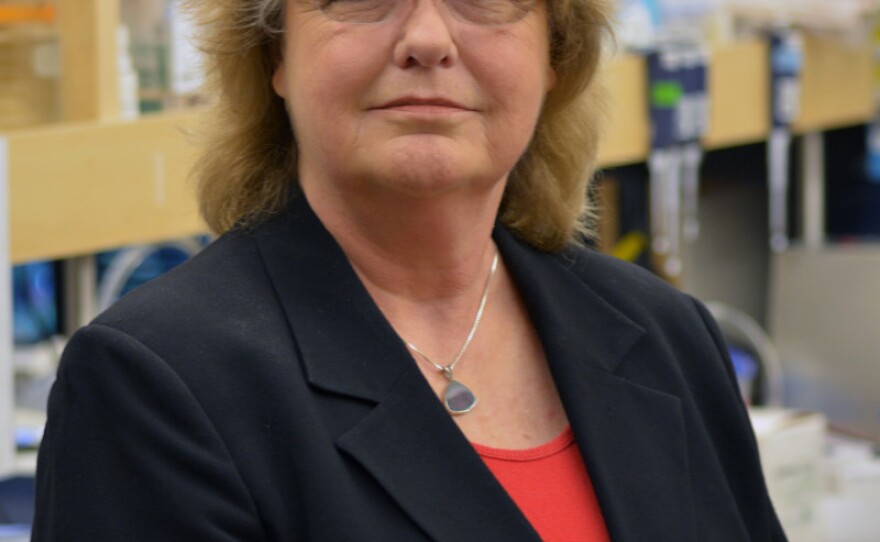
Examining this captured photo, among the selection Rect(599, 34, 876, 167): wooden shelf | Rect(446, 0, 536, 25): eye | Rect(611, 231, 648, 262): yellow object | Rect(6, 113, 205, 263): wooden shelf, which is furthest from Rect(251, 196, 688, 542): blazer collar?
Rect(611, 231, 648, 262): yellow object

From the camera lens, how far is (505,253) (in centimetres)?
143

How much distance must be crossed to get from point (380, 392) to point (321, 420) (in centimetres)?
7

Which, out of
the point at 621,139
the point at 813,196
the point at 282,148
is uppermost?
the point at 282,148

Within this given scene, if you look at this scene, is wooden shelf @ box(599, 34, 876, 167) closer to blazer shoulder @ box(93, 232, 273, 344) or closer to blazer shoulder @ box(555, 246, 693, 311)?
blazer shoulder @ box(555, 246, 693, 311)

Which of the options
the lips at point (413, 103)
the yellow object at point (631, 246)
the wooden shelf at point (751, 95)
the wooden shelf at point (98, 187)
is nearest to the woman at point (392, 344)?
the lips at point (413, 103)

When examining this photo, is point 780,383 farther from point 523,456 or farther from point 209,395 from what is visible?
point 209,395

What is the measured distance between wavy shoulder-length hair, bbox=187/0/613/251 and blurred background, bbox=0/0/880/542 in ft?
0.37

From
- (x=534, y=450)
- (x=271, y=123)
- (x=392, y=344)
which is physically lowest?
(x=534, y=450)

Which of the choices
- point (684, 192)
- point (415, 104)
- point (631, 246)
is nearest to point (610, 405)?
point (415, 104)

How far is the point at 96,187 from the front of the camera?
7.38 ft

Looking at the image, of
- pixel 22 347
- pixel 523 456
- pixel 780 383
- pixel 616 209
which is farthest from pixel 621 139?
pixel 523 456

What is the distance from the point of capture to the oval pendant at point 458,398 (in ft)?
4.07

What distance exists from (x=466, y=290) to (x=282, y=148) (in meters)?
0.22

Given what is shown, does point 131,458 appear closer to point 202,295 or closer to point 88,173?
point 202,295
